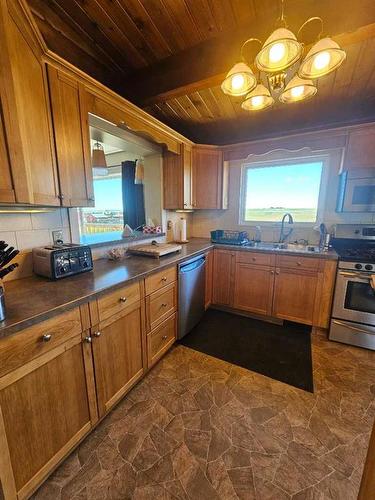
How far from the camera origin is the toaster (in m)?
1.36

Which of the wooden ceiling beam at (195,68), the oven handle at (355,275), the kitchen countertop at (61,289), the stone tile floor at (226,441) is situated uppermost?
the wooden ceiling beam at (195,68)

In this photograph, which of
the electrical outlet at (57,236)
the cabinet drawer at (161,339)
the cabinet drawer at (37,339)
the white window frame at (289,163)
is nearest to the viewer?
the cabinet drawer at (37,339)

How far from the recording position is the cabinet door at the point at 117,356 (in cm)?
130

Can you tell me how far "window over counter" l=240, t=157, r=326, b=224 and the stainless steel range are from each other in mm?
820

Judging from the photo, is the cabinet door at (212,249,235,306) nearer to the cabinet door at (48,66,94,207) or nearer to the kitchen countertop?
the kitchen countertop

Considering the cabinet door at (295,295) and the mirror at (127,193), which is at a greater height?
the mirror at (127,193)

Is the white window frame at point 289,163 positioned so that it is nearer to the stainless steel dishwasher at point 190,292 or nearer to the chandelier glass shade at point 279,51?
the stainless steel dishwasher at point 190,292

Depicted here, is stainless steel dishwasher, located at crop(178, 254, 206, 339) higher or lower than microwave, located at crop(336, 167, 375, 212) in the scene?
lower

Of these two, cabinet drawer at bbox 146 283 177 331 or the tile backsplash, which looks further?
cabinet drawer at bbox 146 283 177 331

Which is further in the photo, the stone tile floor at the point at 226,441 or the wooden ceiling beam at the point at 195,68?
the wooden ceiling beam at the point at 195,68

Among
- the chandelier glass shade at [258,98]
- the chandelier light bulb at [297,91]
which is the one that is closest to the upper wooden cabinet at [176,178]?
the chandelier glass shade at [258,98]

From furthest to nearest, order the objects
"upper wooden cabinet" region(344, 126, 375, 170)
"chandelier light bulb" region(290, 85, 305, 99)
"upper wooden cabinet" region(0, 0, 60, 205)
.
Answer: "upper wooden cabinet" region(344, 126, 375, 170) → "chandelier light bulb" region(290, 85, 305, 99) → "upper wooden cabinet" region(0, 0, 60, 205)

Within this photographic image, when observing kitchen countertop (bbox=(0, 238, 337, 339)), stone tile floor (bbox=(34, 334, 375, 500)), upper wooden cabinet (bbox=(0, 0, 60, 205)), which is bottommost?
stone tile floor (bbox=(34, 334, 375, 500))

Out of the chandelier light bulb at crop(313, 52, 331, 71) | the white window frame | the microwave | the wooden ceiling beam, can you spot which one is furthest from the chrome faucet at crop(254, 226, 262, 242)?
the chandelier light bulb at crop(313, 52, 331, 71)
